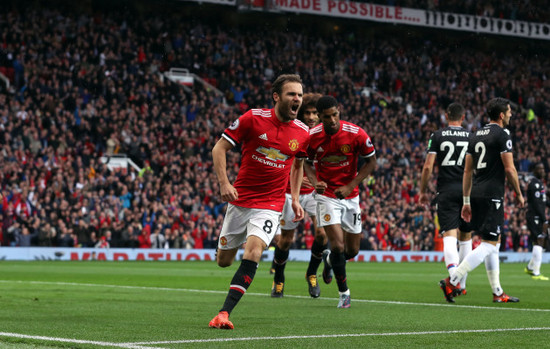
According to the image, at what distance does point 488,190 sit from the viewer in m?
10.9

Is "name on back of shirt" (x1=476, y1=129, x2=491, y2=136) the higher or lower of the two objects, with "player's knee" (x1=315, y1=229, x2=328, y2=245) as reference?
higher

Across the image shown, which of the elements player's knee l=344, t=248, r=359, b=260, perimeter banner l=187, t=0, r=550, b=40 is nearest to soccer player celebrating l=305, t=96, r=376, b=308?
player's knee l=344, t=248, r=359, b=260

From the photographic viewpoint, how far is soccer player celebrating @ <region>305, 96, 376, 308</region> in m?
9.93

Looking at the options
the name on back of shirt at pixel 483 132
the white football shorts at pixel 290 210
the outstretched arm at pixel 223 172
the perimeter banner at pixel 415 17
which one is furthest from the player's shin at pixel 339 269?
the perimeter banner at pixel 415 17

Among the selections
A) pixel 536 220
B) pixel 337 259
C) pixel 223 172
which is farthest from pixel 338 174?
pixel 536 220

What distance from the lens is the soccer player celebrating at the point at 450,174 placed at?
11875 millimetres

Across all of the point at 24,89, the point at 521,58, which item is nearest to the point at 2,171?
the point at 24,89

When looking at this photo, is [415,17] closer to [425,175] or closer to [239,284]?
[425,175]

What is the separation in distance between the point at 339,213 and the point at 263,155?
235 cm

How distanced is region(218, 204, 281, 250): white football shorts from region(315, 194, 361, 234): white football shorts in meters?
2.05

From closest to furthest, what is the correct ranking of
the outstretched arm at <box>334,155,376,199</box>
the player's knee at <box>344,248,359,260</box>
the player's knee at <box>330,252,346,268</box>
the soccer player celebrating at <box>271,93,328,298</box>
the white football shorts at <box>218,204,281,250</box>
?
1. the white football shorts at <box>218,204,281,250</box>
2. the outstretched arm at <box>334,155,376,199</box>
3. the player's knee at <box>330,252,346,268</box>
4. the player's knee at <box>344,248,359,260</box>
5. the soccer player celebrating at <box>271,93,328,298</box>

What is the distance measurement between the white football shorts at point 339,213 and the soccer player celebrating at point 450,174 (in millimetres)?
1568

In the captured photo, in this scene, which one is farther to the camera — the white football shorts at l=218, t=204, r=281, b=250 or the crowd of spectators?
the crowd of spectators

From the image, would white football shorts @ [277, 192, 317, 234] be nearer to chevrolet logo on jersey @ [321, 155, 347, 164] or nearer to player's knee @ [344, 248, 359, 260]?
player's knee @ [344, 248, 359, 260]
